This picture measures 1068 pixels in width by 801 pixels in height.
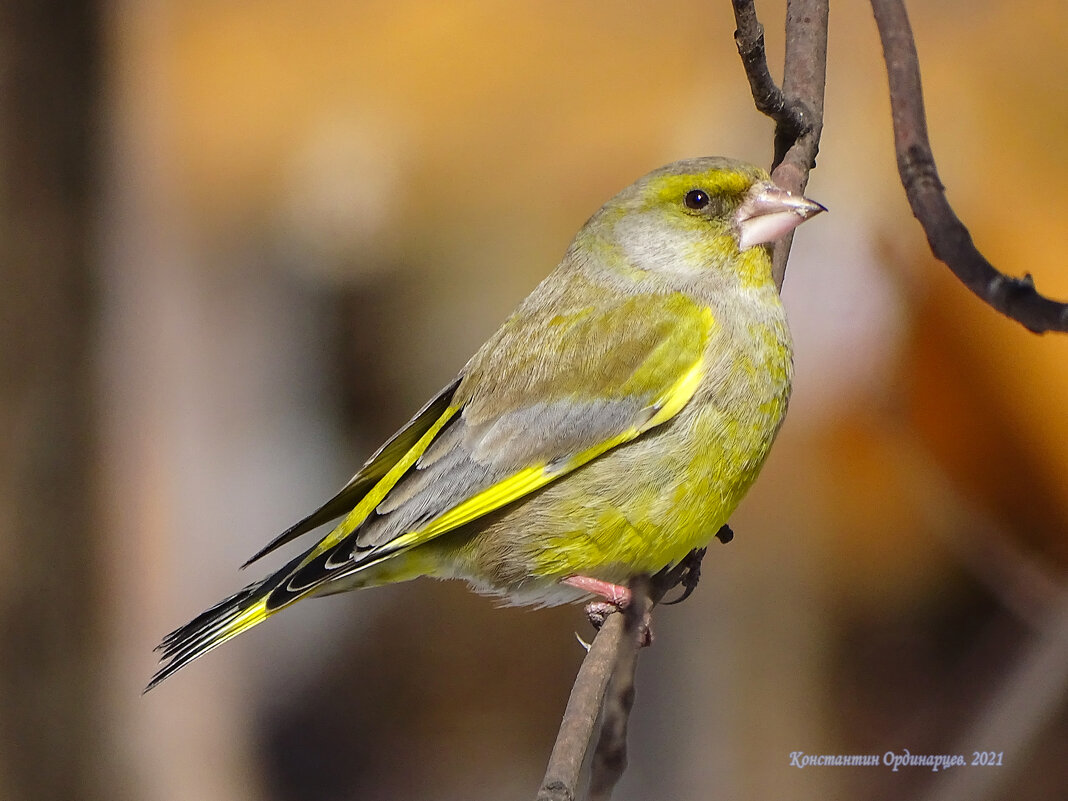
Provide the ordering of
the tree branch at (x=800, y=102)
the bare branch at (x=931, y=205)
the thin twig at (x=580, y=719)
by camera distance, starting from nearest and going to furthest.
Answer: the bare branch at (x=931, y=205) < the thin twig at (x=580, y=719) < the tree branch at (x=800, y=102)

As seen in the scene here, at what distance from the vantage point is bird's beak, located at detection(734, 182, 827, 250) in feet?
5.69

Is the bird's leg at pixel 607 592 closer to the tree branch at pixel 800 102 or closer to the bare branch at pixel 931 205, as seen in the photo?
the tree branch at pixel 800 102

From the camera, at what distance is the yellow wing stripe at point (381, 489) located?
5.84ft

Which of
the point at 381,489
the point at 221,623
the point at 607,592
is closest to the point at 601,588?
the point at 607,592

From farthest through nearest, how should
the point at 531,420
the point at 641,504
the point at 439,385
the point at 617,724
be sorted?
the point at 439,385 < the point at 531,420 < the point at 641,504 < the point at 617,724

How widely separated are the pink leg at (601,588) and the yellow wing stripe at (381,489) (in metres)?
0.30

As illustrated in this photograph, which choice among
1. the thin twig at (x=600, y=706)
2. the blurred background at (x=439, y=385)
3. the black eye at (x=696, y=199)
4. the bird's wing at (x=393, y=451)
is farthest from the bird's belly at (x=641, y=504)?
the blurred background at (x=439, y=385)

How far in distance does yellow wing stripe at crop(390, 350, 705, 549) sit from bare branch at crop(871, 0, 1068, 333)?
1.96 feet

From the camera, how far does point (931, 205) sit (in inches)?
41.7

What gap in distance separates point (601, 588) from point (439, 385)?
1508mm

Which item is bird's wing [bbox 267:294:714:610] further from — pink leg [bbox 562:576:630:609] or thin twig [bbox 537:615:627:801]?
thin twig [bbox 537:615:627:801]

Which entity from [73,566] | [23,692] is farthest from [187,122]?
[23,692]

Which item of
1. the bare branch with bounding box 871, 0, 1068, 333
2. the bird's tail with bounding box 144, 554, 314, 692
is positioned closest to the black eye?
the bare branch with bounding box 871, 0, 1068, 333

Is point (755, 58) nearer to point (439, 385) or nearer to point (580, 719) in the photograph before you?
point (580, 719)
